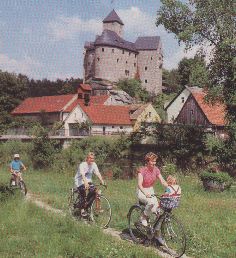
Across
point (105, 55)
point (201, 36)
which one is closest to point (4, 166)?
point (201, 36)

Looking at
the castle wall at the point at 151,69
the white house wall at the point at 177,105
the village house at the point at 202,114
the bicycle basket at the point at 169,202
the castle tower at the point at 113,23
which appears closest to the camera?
the bicycle basket at the point at 169,202

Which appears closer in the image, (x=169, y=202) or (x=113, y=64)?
(x=169, y=202)

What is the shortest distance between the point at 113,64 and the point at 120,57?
11.9 ft

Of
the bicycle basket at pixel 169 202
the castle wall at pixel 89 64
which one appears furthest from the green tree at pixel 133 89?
the bicycle basket at pixel 169 202

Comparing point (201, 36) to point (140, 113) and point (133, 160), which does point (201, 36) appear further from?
point (140, 113)

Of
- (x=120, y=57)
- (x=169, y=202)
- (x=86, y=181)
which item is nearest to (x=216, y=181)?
(x=86, y=181)

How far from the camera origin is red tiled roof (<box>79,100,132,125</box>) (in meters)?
68.3

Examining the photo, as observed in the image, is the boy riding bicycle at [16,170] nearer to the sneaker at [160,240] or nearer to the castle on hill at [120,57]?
the sneaker at [160,240]

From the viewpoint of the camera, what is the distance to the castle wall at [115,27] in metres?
126

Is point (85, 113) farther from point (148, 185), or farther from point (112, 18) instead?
point (112, 18)

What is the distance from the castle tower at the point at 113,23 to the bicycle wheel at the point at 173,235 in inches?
4667

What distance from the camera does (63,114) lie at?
262 ft

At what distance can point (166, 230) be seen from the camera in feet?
32.7

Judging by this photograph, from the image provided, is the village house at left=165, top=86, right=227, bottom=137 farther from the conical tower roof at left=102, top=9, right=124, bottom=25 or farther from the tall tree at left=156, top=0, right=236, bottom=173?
the conical tower roof at left=102, top=9, right=124, bottom=25
